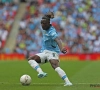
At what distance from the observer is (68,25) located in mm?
36719

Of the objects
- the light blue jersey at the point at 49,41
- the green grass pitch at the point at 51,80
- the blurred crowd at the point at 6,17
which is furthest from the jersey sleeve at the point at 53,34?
the blurred crowd at the point at 6,17

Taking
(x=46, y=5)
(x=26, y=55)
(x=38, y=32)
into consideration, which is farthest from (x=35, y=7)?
→ (x=26, y=55)

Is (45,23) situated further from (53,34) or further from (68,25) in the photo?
(68,25)

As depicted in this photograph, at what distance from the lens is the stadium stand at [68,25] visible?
35.2m

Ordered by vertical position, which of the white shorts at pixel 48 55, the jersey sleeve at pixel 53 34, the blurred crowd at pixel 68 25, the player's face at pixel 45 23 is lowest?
the white shorts at pixel 48 55

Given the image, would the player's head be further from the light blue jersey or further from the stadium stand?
the stadium stand

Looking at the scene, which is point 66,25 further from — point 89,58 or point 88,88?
point 88,88

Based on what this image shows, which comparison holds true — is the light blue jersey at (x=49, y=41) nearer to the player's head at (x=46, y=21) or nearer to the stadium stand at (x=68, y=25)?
the player's head at (x=46, y=21)

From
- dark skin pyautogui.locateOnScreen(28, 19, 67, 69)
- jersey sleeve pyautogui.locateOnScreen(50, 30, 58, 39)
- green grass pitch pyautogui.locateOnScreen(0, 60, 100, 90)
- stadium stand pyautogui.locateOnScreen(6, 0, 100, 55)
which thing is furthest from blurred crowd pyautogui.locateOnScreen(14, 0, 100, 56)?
jersey sleeve pyautogui.locateOnScreen(50, 30, 58, 39)

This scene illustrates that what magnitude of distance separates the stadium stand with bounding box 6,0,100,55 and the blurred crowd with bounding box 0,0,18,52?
113 cm

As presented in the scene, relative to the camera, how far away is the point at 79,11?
37688mm

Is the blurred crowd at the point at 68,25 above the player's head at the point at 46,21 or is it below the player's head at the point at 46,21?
above

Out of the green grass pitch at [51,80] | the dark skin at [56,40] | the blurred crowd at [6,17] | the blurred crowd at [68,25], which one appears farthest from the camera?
the blurred crowd at [6,17]

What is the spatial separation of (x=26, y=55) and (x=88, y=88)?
75.4 ft
